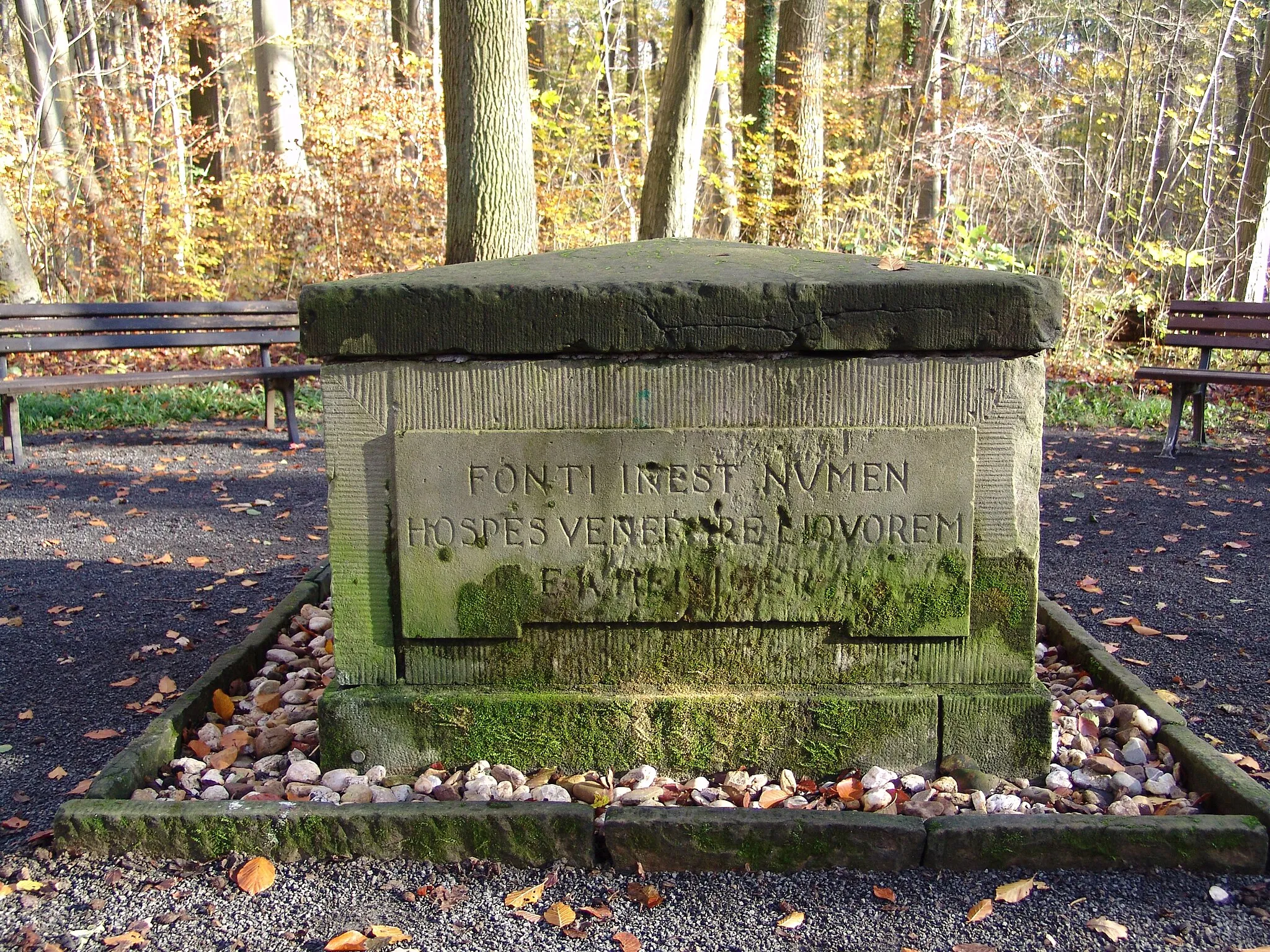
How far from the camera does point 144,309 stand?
783 centimetres

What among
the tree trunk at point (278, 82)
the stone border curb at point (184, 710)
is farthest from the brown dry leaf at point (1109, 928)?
the tree trunk at point (278, 82)

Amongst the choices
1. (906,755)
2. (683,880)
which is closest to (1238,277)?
(906,755)

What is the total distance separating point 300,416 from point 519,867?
7627 mm

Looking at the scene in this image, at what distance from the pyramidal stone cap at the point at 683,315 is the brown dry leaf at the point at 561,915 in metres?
1.33

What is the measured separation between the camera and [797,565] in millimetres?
2699

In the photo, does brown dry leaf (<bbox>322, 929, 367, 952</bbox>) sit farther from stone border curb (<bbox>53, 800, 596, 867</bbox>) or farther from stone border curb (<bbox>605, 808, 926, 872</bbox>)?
stone border curb (<bbox>605, 808, 926, 872</bbox>)

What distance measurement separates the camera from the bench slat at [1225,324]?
7.57 meters

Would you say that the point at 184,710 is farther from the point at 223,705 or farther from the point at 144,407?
the point at 144,407

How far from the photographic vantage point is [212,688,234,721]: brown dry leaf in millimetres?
3195

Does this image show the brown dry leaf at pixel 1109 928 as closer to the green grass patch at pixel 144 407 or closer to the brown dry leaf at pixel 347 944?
the brown dry leaf at pixel 347 944

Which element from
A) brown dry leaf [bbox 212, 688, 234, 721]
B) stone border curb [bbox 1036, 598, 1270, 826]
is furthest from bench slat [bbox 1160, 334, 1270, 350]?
brown dry leaf [bbox 212, 688, 234, 721]

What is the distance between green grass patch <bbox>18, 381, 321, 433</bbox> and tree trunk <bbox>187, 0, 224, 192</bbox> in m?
3.45

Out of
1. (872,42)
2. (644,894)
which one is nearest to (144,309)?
(644,894)

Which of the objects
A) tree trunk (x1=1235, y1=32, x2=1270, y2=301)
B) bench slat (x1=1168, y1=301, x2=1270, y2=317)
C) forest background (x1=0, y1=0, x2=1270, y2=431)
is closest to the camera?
bench slat (x1=1168, y1=301, x2=1270, y2=317)
